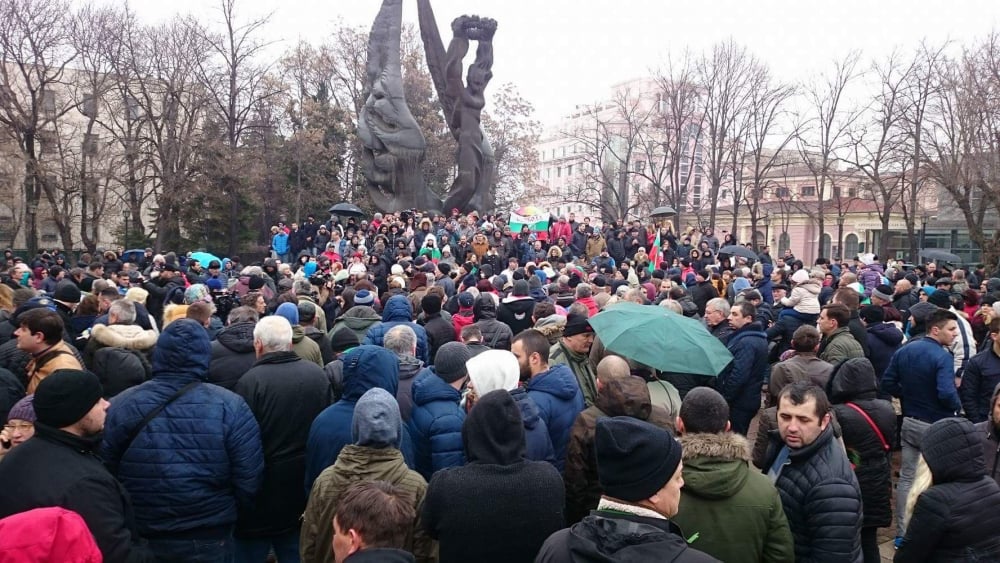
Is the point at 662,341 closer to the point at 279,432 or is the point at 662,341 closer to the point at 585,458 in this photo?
the point at 585,458

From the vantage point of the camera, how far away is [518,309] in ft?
28.0

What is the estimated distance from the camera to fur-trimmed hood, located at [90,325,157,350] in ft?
17.3

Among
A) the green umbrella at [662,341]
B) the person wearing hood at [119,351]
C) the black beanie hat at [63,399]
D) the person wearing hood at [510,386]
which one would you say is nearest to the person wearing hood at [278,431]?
the person wearing hood at [119,351]

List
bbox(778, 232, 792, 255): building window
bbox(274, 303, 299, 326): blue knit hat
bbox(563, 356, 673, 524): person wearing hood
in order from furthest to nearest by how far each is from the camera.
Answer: bbox(778, 232, 792, 255): building window
bbox(274, 303, 299, 326): blue knit hat
bbox(563, 356, 673, 524): person wearing hood

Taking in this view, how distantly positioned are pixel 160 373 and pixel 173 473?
533 mm

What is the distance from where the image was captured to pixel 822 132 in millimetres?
38500

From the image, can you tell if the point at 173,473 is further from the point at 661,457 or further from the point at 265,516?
the point at 661,457

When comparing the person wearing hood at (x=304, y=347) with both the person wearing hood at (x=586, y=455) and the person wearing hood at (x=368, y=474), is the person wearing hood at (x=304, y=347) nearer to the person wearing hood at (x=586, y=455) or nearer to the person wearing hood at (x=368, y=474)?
the person wearing hood at (x=368, y=474)

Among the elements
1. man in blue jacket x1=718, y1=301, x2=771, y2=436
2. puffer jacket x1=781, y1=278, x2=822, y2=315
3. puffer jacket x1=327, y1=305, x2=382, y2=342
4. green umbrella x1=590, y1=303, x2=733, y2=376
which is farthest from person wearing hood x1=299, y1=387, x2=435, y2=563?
puffer jacket x1=781, y1=278, x2=822, y2=315

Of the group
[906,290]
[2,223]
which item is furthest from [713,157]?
[2,223]

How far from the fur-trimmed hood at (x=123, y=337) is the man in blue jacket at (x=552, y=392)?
2870 mm

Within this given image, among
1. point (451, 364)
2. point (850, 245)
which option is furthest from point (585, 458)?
point (850, 245)

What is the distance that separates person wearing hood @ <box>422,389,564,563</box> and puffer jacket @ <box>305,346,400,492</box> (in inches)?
42.8

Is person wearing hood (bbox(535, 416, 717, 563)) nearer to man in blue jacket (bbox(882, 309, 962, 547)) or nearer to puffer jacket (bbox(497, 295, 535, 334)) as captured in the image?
man in blue jacket (bbox(882, 309, 962, 547))
